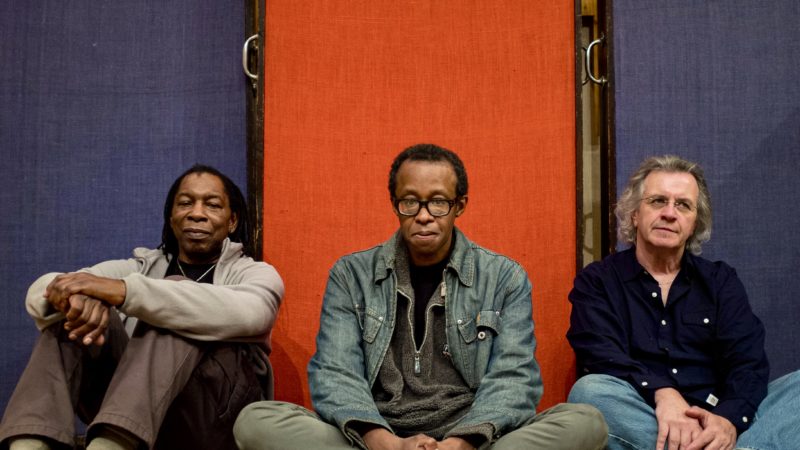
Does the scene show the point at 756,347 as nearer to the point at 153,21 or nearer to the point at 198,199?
the point at 198,199

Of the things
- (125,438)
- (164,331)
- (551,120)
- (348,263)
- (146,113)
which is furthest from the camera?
(146,113)

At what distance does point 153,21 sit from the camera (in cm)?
364

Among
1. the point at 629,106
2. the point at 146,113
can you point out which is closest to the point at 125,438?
the point at 146,113

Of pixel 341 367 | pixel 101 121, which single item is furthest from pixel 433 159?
pixel 101 121

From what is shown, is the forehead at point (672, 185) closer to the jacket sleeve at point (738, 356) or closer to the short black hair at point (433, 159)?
the jacket sleeve at point (738, 356)

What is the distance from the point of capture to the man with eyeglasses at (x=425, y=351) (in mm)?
2398

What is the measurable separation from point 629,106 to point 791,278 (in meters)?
0.89

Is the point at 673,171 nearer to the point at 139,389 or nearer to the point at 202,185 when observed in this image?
the point at 202,185

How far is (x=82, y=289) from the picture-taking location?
2521 millimetres

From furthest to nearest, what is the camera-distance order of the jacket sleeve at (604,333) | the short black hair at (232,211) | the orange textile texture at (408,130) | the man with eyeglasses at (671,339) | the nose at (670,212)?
the orange textile texture at (408,130)
the short black hair at (232,211)
the nose at (670,212)
the jacket sleeve at (604,333)
the man with eyeglasses at (671,339)

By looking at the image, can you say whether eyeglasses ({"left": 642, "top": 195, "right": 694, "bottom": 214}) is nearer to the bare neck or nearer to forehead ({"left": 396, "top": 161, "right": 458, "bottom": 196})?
the bare neck

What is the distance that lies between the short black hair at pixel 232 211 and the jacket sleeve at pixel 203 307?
1.39ft

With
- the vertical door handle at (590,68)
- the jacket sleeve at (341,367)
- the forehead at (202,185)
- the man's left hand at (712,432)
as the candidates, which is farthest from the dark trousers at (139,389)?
the vertical door handle at (590,68)

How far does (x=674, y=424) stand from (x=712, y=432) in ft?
0.35
